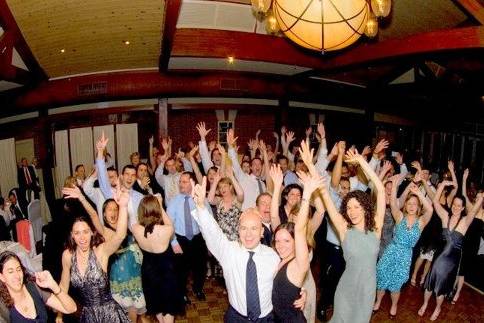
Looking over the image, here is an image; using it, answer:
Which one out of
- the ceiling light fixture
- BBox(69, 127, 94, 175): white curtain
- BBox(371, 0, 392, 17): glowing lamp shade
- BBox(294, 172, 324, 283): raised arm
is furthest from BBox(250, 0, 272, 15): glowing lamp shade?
BBox(69, 127, 94, 175): white curtain

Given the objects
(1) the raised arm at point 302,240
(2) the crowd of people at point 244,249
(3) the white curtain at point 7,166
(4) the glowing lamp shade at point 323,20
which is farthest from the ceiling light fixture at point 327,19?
(3) the white curtain at point 7,166

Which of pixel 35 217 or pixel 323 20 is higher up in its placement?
pixel 323 20

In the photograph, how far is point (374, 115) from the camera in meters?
9.04

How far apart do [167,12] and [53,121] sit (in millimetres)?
4349

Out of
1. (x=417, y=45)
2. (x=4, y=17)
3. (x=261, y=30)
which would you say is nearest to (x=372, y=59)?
(x=417, y=45)

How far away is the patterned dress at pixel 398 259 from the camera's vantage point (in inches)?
130

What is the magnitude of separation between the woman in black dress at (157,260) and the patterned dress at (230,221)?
705mm

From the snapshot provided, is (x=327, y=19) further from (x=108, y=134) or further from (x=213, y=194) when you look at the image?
(x=108, y=134)

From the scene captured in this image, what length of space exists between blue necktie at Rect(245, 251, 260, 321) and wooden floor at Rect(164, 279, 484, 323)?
59.4 inches

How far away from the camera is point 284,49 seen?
501 centimetres

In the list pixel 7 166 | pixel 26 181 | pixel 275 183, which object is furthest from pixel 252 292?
pixel 7 166

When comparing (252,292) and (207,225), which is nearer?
(252,292)

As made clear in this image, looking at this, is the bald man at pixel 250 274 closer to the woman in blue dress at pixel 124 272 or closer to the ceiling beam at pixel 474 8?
the woman in blue dress at pixel 124 272

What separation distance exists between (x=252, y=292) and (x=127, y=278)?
1288 mm
